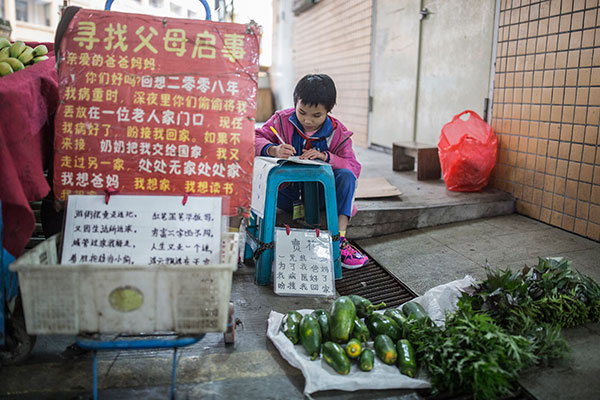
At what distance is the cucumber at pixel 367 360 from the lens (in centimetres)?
229

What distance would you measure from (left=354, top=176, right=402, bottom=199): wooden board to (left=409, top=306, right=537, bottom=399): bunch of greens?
8.37 ft

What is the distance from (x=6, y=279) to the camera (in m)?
2.23

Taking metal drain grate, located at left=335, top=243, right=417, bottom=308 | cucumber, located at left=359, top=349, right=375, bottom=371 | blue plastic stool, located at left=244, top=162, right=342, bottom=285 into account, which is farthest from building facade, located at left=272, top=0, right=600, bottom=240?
cucumber, located at left=359, top=349, right=375, bottom=371

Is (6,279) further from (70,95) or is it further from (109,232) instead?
(70,95)

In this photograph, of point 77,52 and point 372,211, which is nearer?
point 77,52

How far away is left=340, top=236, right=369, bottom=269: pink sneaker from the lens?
12.7 ft

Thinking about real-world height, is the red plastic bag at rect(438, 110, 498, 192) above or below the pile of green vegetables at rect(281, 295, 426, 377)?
above

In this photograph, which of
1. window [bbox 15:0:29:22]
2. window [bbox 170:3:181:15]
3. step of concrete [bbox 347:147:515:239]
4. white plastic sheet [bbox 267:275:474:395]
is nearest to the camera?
white plastic sheet [bbox 267:275:474:395]

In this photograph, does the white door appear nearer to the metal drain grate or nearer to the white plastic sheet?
the metal drain grate

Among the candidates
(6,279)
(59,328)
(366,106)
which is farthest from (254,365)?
(366,106)

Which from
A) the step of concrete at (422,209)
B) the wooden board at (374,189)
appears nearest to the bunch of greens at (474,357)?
the step of concrete at (422,209)

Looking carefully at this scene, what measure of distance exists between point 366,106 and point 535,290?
20.8 feet

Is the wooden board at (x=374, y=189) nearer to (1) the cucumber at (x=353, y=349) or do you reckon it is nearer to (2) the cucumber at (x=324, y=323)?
(2) the cucumber at (x=324, y=323)

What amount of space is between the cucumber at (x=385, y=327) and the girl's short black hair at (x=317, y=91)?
5.45ft
